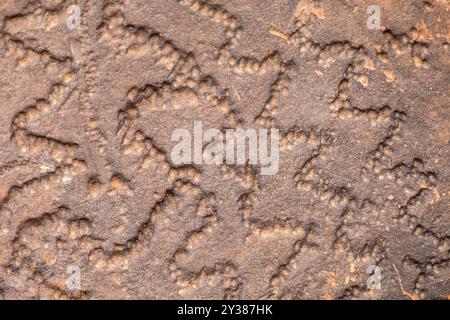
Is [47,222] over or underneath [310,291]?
over

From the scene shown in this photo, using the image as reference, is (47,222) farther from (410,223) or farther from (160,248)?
(410,223)

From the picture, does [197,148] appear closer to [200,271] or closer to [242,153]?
[242,153]
